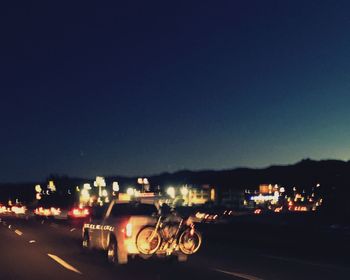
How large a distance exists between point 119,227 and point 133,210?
1.32 metres

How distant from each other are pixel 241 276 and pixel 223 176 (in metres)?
139

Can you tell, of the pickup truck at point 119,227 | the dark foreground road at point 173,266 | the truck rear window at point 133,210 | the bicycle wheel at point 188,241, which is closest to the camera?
the dark foreground road at point 173,266

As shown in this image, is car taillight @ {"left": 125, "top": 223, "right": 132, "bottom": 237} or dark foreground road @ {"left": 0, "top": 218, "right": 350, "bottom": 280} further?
car taillight @ {"left": 125, "top": 223, "right": 132, "bottom": 237}

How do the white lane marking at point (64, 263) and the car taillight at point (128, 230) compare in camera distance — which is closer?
the white lane marking at point (64, 263)

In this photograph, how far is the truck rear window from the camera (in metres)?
17.8

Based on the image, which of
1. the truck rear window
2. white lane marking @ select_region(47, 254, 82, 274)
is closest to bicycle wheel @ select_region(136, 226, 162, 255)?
the truck rear window

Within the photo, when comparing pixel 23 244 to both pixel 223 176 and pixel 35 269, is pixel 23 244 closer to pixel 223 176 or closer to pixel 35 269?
pixel 35 269

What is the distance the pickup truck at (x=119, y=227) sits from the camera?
1638 centimetres

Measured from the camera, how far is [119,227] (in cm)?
1664

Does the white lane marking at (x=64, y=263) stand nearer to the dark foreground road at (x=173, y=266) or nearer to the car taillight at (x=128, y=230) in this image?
the dark foreground road at (x=173, y=266)

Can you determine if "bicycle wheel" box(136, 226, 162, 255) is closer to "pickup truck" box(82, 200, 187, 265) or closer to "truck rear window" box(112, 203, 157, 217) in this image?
"pickup truck" box(82, 200, 187, 265)

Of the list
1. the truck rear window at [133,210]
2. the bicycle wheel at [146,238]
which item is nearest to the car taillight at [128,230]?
the bicycle wheel at [146,238]

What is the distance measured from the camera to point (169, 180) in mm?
158375

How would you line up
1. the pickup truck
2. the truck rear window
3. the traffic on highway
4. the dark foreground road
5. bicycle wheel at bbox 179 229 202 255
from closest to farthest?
the dark foreground road, the traffic on highway, the pickup truck, bicycle wheel at bbox 179 229 202 255, the truck rear window
